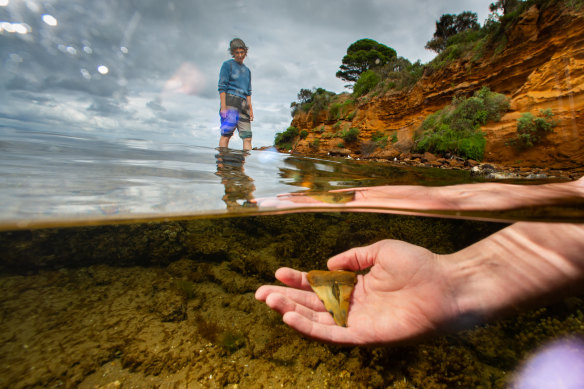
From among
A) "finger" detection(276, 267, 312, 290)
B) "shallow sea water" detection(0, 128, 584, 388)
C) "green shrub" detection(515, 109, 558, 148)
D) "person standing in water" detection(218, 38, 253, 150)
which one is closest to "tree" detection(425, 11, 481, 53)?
"green shrub" detection(515, 109, 558, 148)

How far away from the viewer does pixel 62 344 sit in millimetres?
2277

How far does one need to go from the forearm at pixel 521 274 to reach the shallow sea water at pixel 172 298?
371 mm

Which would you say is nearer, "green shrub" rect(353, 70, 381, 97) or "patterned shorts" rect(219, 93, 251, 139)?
"patterned shorts" rect(219, 93, 251, 139)

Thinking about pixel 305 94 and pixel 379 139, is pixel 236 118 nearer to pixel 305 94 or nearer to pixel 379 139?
pixel 379 139

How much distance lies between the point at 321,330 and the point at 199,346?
4.60ft

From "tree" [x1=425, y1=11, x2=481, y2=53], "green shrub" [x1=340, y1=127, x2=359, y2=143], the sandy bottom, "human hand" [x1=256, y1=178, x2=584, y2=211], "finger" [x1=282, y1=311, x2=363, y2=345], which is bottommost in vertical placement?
the sandy bottom

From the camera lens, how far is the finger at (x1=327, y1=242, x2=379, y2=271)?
95.7 inches

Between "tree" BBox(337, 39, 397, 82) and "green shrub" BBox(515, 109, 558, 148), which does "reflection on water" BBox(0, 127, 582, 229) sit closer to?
"green shrub" BBox(515, 109, 558, 148)

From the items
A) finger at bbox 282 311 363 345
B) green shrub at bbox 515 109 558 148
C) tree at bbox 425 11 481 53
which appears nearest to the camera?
finger at bbox 282 311 363 345

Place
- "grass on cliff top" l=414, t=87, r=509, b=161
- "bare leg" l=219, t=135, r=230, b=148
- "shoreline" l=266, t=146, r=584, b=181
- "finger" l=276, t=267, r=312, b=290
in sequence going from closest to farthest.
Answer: "finger" l=276, t=267, r=312, b=290
"shoreline" l=266, t=146, r=584, b=181
"bare leg" l=219, t=135, r=230, b=148
"grass on cliff top" l=414, t=87, r=509, b=161

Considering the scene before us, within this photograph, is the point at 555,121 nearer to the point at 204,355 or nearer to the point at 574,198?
the point at 574,198

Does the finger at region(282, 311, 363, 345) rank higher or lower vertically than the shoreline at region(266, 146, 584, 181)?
lower

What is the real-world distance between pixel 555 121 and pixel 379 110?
441 inches

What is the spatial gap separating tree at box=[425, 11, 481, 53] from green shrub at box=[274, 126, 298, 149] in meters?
16.6
